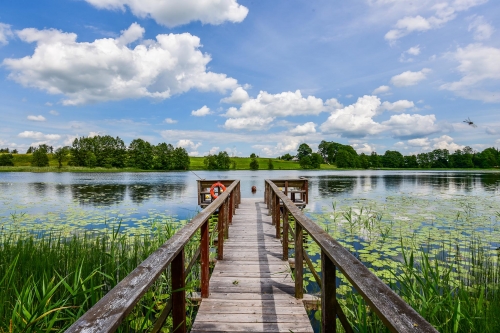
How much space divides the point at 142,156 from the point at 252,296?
81.5 m

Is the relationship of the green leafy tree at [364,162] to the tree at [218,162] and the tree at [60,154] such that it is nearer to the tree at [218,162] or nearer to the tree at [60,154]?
the tree at [218,162]

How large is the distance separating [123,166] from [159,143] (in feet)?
41.7

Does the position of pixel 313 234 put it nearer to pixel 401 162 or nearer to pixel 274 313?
pixel 274 313

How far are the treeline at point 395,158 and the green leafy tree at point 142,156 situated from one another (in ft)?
154

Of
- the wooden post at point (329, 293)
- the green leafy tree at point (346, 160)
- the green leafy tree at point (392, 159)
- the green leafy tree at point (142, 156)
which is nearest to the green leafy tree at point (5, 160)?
the green leafy tree at point (142, 156)

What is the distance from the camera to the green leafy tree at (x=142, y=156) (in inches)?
3095

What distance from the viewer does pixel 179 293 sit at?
2.16 m

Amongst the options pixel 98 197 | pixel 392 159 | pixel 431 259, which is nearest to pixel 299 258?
pixel 431 259

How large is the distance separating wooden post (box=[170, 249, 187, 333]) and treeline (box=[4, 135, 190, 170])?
73967 mm

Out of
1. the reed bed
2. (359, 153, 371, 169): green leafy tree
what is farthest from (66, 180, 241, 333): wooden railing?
(359, 153, 371, 169): green leafy tree

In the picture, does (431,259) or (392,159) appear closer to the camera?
(431,259)

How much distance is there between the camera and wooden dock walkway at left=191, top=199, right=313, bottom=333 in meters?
2.84

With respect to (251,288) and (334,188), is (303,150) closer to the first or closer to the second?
(334,188)

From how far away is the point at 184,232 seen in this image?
2.46 m
